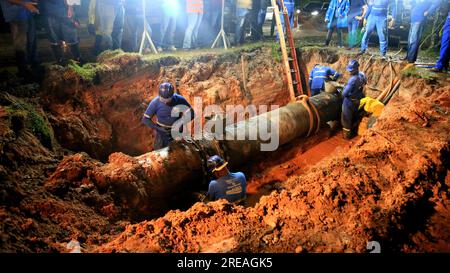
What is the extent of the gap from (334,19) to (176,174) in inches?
306

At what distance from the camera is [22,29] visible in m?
5.06

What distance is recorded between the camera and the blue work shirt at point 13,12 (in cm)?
470

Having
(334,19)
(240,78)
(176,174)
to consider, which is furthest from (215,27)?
(176,174)

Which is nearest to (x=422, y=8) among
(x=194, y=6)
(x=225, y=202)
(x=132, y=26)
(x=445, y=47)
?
(x=445, y=47)

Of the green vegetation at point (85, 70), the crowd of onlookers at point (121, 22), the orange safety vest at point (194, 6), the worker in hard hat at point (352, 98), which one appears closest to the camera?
the crowd of onlookers at point (121, 22)

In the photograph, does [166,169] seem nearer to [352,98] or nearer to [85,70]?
[85,70]

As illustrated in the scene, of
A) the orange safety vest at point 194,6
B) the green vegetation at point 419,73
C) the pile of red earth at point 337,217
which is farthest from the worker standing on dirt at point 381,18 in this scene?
the pile of red earth at point 337,217

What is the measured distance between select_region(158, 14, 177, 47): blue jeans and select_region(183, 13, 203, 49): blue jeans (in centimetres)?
39

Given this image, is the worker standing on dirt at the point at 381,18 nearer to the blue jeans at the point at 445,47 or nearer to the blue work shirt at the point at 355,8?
the blue work shirt at the point at 355,8

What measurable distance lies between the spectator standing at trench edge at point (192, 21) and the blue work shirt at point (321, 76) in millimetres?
3705

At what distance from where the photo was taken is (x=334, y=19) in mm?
8852

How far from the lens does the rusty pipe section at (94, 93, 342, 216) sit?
350 centimetres
